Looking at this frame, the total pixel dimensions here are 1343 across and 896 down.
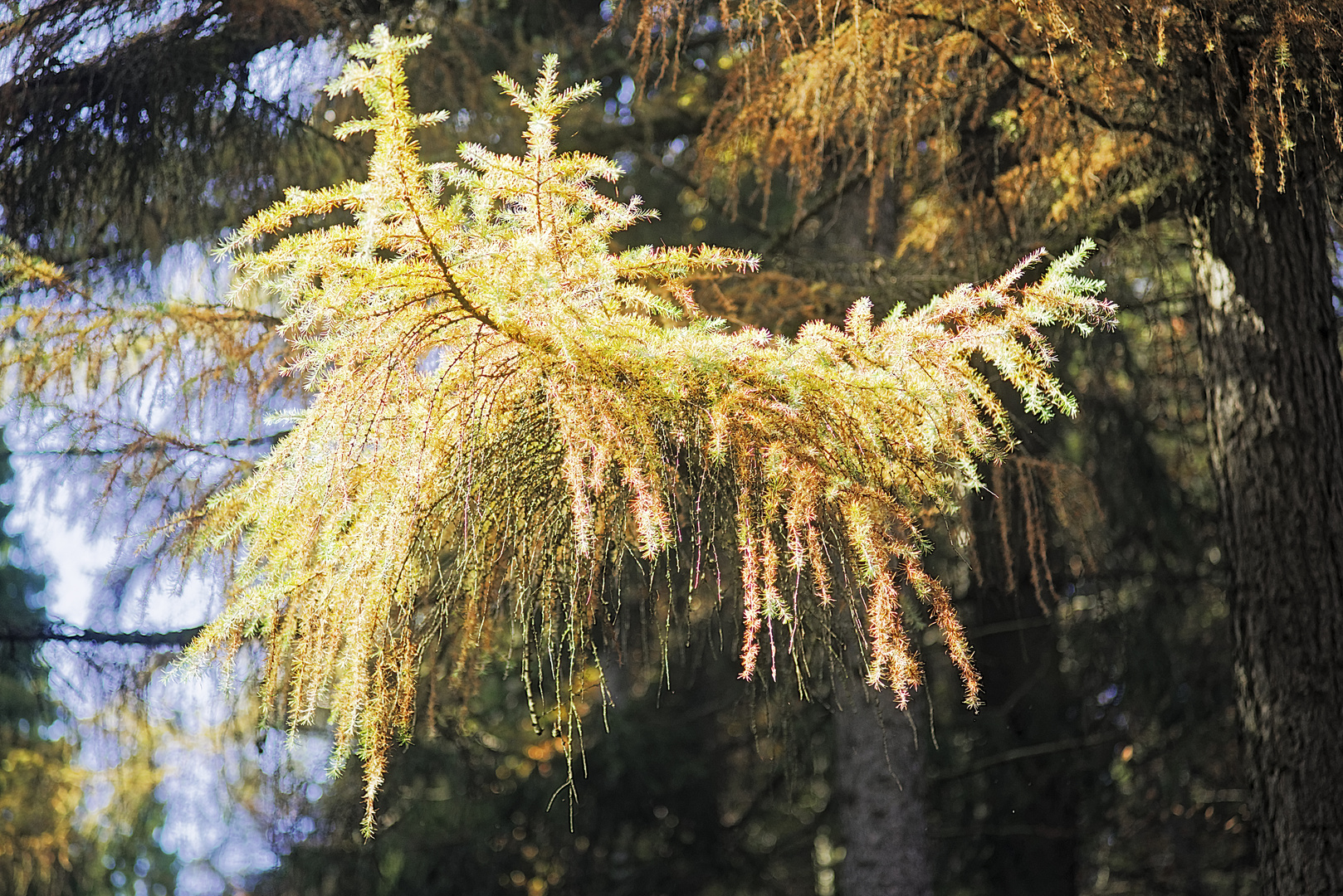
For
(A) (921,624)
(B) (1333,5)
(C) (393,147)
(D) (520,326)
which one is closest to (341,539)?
(D) (520,326)

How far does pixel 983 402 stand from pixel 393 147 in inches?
56.6

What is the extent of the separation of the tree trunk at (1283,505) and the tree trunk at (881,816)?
249 centimetres

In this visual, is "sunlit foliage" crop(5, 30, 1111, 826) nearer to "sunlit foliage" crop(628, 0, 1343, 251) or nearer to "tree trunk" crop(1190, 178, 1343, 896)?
"sunlit foliage" crop(628, 0, 1343, 251)

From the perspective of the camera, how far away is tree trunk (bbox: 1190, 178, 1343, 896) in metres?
3.57

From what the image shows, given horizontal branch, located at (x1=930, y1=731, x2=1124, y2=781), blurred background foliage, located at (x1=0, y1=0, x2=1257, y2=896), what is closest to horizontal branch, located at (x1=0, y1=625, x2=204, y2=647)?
blurred background foliage, located at (x1=0, y1=0, x2=1257, y2=896)

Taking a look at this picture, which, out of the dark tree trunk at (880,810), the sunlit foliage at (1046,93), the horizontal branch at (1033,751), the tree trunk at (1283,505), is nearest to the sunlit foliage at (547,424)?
the sunlit foliage at (1046,93)

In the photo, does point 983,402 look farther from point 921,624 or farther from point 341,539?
point 341,539

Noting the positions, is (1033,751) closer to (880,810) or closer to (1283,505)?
(880,810)

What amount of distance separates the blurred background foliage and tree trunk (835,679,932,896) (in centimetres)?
22

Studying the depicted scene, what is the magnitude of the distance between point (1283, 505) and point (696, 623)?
489cm

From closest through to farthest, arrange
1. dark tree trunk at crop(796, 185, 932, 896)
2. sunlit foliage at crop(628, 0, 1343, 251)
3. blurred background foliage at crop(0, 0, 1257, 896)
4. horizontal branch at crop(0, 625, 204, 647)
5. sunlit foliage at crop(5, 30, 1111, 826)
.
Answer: sunlit foliage at crop(5, 30, 1111, 826), sunlit foliage at crop(628, 0, 1343, 251), blurred background foliage at crop(0, 0, 1257, 896), horizontal branch at crop(0, 625, 204, 647), dark tree trunk at crop(796, 185, 932, 896)

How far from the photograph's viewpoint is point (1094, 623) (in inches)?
329

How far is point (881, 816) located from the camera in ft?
20.0

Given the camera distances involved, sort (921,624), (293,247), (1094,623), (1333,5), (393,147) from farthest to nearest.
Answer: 1. (1094,623)
2. (1333,5)
3. (921,624)
4. (293,247)
5. (393,147)
